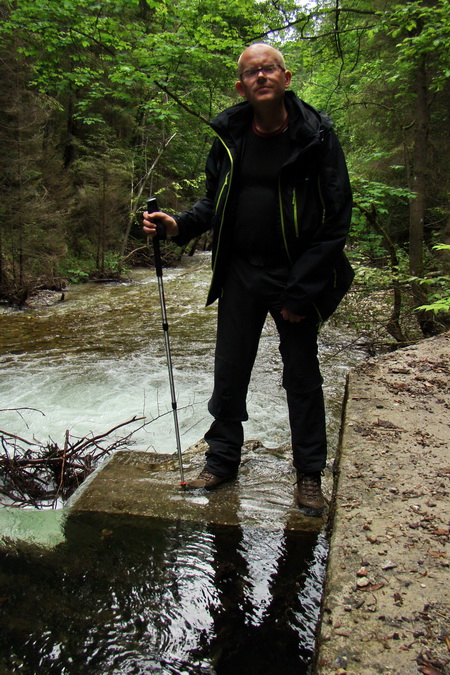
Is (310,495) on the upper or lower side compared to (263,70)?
lower

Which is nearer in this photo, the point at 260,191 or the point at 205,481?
the point at 260,191

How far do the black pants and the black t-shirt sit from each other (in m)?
0.15

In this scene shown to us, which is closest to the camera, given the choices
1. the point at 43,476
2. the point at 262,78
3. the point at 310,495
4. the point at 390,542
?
the point at 390,542

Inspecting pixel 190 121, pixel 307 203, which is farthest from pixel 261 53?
pixel 190 121

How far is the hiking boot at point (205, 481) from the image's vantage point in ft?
8.49

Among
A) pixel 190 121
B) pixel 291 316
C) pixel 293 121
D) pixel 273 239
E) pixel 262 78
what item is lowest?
pixel 291 316

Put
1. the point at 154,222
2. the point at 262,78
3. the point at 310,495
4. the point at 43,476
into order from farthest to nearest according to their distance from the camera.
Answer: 1. the point at 43,476
2. the point at 154,222
3. the point at 310,495
4. the point at 262,78

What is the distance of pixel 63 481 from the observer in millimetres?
3266

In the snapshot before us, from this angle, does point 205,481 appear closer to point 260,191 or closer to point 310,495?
point 310,495

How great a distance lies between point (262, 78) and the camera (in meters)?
2.18

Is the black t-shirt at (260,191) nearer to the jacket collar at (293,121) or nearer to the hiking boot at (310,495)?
the jacket collar at (293,121)

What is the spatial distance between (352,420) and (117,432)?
256 centimetres

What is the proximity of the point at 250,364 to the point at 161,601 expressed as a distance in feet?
4.28

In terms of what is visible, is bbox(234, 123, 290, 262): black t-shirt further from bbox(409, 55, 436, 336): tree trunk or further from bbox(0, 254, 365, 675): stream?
bbox(409, 55, 436, 336): tree trunk
